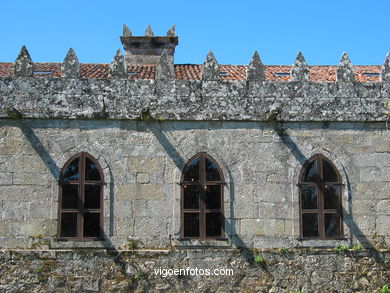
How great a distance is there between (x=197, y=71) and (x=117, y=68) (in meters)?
4.87

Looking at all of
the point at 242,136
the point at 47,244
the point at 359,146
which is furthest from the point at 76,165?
the point at 359,146

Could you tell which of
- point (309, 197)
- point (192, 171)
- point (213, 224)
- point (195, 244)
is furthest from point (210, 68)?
point (195, 244)

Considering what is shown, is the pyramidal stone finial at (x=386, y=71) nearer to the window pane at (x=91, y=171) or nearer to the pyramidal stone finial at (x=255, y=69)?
the pyramidal stone finial at (x=255, y=69)

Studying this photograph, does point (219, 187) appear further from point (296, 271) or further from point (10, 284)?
point (10, 284)

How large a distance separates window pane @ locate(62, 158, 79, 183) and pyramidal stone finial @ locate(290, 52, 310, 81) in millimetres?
4444

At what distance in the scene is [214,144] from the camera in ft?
32.2

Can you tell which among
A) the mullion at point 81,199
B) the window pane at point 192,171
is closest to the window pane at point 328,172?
the window pane at point 192,171

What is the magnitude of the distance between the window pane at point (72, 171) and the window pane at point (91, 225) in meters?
0.72

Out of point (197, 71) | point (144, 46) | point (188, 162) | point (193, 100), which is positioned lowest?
point (188, 162)

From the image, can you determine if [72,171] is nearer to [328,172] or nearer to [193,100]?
[193,100]

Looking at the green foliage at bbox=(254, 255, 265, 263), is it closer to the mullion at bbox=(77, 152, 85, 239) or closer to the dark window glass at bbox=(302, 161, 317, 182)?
the dark window glass at bbox=(302, 161, 317, 182)

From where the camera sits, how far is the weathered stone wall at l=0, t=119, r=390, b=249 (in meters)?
9.48

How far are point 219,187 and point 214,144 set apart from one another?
804 millimetres

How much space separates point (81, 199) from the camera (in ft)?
31.2
